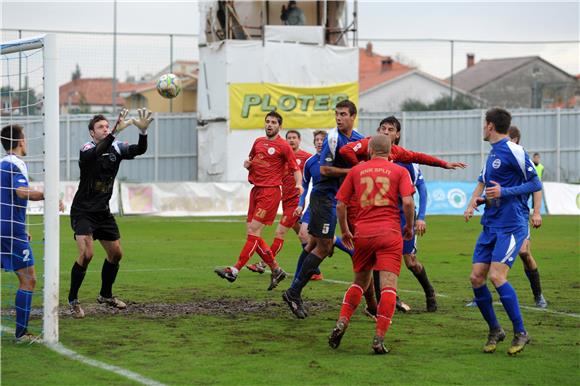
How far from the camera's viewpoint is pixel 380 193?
8.88 metres

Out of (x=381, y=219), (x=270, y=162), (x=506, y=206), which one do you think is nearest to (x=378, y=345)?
(x=381, y=219)

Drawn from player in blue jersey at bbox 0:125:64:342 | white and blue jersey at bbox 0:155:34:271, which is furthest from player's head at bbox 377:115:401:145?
white and blue jersey at bbox 0:155:34:271

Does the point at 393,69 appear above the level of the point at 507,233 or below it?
above

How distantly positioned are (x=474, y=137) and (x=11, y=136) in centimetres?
3305

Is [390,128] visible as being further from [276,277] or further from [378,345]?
[276,277]

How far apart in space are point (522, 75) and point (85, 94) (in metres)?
41.4

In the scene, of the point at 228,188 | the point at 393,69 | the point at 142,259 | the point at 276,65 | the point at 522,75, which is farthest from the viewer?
the point at 522,75

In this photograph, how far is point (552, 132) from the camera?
4194cm

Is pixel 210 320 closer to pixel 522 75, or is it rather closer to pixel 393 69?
pixel 393 69

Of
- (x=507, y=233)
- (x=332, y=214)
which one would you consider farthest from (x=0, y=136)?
(x=507, y=233)

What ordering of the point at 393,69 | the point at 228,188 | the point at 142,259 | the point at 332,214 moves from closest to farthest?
the point at 332,214, the point at 142,259, the point at 228,188, the point at 393,69

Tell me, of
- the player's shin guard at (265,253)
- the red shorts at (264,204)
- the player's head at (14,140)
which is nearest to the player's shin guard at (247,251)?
the player's shin guard at (265,253)

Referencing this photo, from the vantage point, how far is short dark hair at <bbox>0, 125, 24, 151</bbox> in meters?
9.33

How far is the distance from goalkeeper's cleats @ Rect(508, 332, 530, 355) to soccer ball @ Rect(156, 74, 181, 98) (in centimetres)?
587
